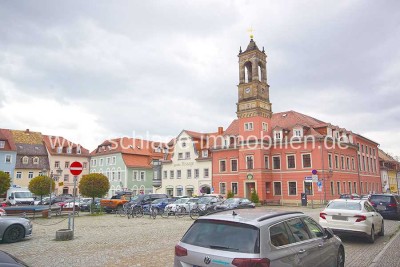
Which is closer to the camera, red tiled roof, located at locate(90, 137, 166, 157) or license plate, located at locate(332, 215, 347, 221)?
license plate, located at locate(332, 215, 347, 221)

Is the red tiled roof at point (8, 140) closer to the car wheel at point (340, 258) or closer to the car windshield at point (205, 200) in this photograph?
the car windshield at point (205, 200)

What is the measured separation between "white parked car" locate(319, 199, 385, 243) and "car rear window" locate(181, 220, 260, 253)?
8.28 meters

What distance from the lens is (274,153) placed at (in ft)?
150

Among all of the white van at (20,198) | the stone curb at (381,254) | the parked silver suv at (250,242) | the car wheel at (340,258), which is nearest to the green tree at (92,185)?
the white van at (20,198)

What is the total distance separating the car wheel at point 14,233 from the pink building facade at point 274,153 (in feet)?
109

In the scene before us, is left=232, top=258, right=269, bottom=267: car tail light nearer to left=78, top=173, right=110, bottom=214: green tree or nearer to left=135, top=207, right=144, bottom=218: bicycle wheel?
left=135, top=207, right=144, bottom=218: bicycle wheel

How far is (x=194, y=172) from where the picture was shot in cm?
5344

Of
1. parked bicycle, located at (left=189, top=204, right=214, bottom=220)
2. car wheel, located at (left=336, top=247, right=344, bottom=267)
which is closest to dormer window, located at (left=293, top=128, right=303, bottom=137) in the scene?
parked bicycle, located at (left=189, top=204, right=214, bottom=220)

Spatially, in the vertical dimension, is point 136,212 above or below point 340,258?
below

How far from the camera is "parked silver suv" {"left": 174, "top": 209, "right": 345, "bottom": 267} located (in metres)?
4.66

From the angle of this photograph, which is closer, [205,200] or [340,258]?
[340,258]

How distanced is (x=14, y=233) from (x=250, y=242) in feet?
36.9

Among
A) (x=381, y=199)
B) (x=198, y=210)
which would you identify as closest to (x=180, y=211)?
(x=198, y=210)

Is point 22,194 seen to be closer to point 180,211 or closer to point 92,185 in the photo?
point 92,185
